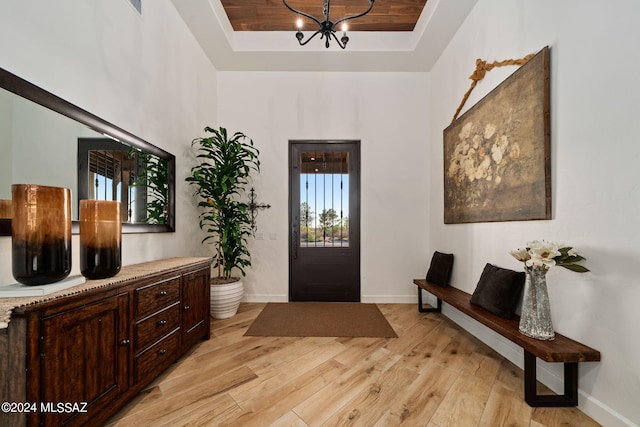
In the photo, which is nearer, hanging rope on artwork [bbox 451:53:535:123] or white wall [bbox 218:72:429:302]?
hanging rope on artwork [bbox 451:53:535:123]

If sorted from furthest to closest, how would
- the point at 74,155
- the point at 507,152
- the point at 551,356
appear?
the point at 507,152 < the point at 74,155 < the point at 551,356

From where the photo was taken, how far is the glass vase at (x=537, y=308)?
164cm

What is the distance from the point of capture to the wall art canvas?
1.82 m

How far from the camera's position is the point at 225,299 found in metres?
2.97

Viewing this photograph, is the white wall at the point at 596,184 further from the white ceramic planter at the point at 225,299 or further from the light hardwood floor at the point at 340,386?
the white ceramic planter at the point at 225,299

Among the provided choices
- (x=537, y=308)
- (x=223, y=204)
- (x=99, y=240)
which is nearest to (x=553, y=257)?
(x=537, y=308)


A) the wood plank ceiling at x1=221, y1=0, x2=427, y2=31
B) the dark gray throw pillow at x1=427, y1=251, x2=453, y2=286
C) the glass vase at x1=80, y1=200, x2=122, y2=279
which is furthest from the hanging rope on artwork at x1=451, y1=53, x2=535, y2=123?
the glass vase at x1=80, y1=200, x2=122, y2=279

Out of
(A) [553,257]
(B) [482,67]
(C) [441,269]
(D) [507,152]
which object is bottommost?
(C) [441,269]

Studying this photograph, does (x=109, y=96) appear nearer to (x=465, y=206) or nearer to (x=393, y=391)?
(x=393, y=391)

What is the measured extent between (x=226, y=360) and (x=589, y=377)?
102 inches

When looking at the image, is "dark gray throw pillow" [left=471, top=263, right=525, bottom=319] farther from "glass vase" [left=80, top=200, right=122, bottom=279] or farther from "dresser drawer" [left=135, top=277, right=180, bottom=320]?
"glass vase" [left=80, top=200, right=122, bottom=279]

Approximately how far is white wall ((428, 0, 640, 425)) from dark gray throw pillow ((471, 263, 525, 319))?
16 cm

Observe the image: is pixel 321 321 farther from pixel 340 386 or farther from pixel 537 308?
pixel 537 308

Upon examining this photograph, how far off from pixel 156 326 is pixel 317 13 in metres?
3.84
